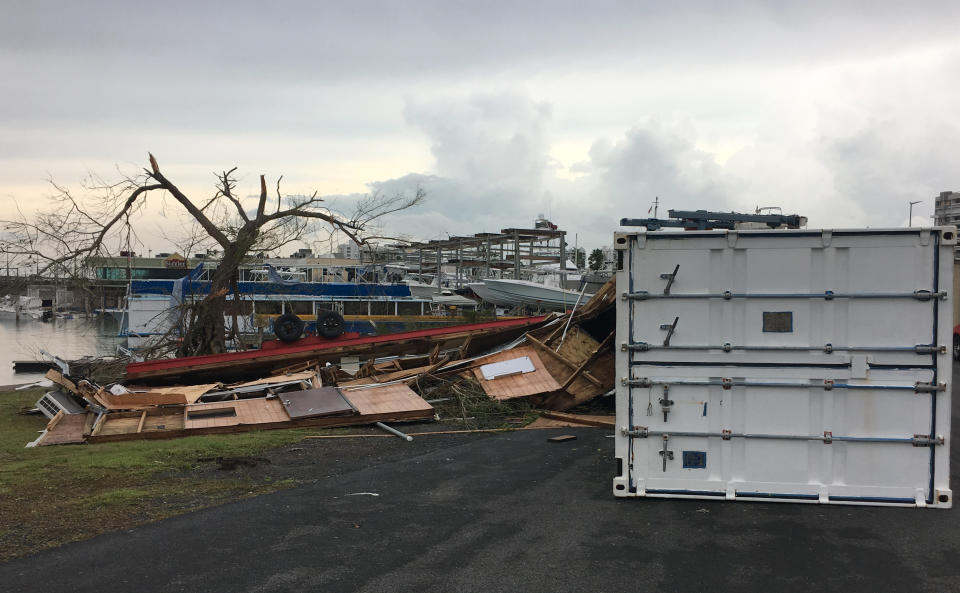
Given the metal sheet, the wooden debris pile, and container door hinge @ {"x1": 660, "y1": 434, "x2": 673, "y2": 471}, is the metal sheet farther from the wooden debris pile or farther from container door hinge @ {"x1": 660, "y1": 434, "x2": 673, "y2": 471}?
container door hinge @ {"x1": 660, "y1": 434, "x2": 673, "y2": 471}

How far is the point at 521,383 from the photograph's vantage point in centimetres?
1280

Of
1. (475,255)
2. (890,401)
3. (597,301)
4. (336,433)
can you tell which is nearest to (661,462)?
(890,401)

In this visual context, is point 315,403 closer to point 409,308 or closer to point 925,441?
point 925,441

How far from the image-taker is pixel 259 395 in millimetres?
12391

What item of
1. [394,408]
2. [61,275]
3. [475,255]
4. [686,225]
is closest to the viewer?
[686,225]

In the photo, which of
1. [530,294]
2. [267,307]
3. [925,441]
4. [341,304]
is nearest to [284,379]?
[925,441]

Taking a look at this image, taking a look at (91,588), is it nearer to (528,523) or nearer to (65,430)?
(528,523)

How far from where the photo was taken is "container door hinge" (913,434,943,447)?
612 centimetres

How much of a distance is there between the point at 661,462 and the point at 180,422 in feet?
23.9

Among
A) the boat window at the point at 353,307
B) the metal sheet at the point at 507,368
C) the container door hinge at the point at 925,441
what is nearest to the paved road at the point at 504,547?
the container door hinge at the point at 925,441

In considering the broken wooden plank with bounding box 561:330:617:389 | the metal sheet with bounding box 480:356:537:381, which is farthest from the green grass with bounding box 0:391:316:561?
the broken wooden plank with bounding box 561:330:617:389

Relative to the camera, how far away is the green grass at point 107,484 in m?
6.01

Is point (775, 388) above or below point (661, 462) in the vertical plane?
above

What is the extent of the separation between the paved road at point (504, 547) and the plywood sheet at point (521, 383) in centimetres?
502
